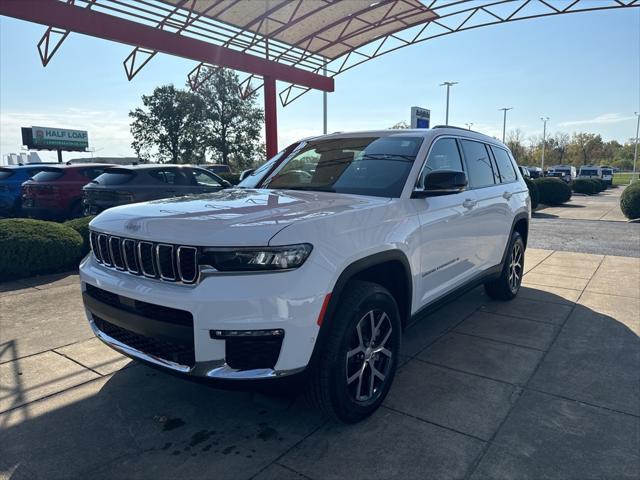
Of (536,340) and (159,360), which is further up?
(159,360)

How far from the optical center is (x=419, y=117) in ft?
35.3

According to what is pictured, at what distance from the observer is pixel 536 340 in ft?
14.1

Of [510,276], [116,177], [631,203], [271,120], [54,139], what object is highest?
[54,139]

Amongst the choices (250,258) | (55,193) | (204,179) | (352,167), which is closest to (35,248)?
(55,193)

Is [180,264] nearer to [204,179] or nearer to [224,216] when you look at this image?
[224,216]

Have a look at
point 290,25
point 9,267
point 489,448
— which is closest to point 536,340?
point 489,448

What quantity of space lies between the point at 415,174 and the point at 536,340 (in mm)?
2080

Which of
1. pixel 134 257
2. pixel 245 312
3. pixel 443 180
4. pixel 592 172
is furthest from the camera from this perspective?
pixel 592 172

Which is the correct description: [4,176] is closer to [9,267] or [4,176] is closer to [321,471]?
[9,267]

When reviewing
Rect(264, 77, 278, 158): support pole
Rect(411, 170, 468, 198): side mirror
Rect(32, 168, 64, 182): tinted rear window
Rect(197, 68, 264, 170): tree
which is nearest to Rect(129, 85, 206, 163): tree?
Rect(197, 68, 264, 170): tree

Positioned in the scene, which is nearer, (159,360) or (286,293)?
(286,293)

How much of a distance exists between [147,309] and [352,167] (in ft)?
6.44

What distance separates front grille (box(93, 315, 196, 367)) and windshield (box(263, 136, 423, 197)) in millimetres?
1696

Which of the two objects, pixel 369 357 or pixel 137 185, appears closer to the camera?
pixel 369 357
